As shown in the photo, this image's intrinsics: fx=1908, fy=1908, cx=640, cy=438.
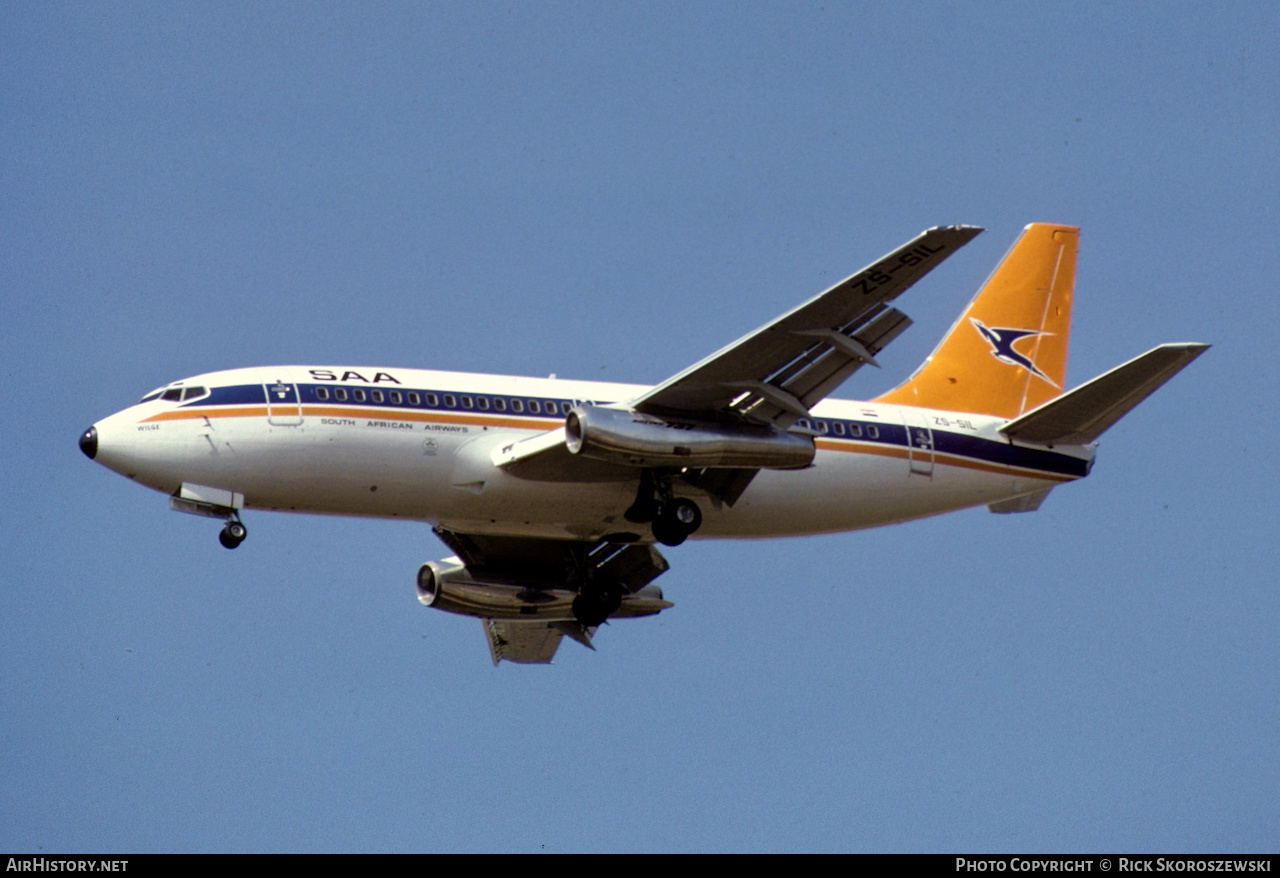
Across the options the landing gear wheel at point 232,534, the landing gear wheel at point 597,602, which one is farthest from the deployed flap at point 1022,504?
the landing gear wheel at point 232,534

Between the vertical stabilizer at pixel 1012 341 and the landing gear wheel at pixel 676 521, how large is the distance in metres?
8.09

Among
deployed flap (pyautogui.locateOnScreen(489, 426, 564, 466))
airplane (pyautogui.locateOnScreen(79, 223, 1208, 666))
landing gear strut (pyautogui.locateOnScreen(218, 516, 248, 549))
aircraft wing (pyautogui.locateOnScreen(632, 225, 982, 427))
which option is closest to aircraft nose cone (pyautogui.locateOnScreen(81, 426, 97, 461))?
airplane (pyautogui.locateOnScreen(79, 223, 1208, 666))

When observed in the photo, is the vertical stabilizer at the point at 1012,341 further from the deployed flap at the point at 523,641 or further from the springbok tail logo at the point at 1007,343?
the deployed flap at the point at 523,641

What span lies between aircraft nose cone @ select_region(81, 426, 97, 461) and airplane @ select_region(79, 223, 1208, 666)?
0.10ft

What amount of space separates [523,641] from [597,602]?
Answer: 457 cm

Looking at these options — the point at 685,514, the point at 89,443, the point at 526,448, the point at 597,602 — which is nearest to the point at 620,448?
the point at 526,448

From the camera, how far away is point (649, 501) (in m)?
44.5

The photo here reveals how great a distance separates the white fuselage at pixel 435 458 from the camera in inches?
1668

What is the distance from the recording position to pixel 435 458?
142 feet

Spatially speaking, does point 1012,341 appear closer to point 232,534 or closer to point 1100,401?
point 1100,401

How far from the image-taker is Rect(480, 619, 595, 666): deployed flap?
52656 mm

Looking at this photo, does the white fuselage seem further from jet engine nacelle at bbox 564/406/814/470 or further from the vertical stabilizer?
the vertical stabilizer

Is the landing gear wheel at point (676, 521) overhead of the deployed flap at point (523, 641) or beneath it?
overhead

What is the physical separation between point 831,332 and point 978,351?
11448 mm
